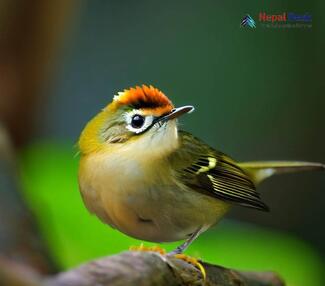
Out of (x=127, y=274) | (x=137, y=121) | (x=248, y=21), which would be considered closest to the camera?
(x=127, y=274)

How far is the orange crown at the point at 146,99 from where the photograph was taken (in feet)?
6.32

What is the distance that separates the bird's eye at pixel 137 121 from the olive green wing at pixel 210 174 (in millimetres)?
208

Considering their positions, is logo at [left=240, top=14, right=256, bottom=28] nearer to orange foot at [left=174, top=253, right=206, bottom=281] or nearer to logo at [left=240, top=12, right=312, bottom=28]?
logo at [left=240, top=12, right=312, bottom=28]

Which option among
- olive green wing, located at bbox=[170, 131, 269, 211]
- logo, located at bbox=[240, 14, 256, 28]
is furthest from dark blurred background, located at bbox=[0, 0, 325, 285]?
olive green wing, located at bbox=[170, 131, 269, 211]

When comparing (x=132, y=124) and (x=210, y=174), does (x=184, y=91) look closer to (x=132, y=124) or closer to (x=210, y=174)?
(x=210, y=174)

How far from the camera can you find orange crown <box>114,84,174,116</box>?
193cm

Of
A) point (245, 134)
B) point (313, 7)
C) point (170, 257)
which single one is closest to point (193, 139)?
point (170, 257)

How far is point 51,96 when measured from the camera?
10.1 ft

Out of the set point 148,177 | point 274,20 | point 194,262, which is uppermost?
point 274,20

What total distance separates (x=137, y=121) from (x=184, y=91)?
2.18 ft

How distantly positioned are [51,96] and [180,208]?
3.89 feet

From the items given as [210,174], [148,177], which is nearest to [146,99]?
[148,177]

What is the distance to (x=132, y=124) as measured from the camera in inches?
80.4

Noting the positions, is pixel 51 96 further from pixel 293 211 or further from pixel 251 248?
pixel 293 211
